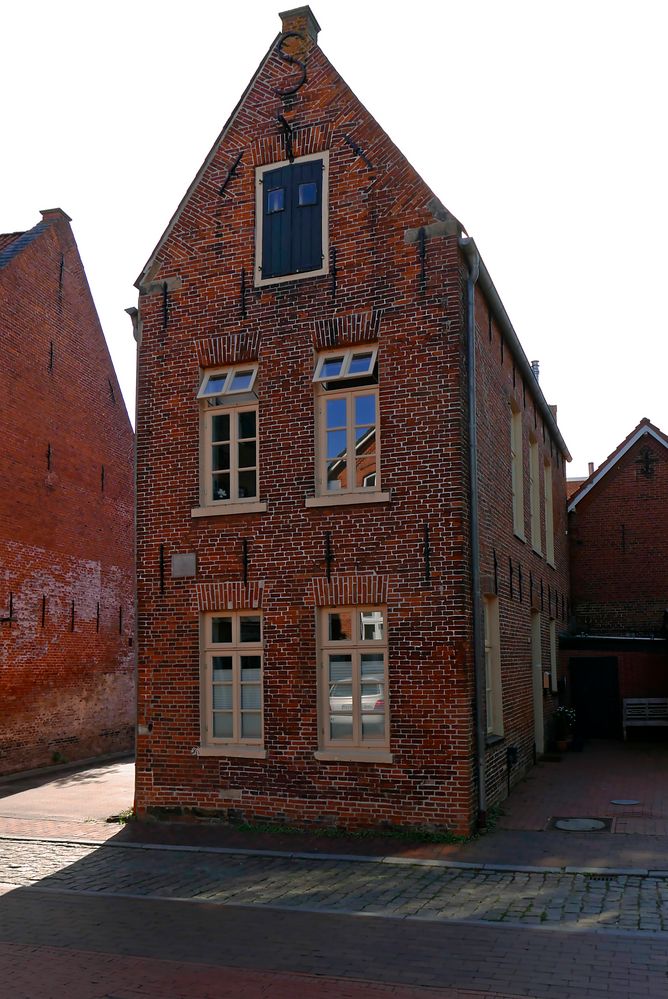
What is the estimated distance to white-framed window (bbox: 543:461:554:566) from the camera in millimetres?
19594

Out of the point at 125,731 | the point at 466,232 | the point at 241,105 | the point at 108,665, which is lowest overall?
the point at 125,731

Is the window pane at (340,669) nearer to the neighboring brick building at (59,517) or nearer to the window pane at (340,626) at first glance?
the window pane at (340,626)

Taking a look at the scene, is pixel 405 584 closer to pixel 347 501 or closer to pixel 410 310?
pixel 347 501

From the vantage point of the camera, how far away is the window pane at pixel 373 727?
37.4 feet

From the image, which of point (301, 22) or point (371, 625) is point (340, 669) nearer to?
point (371, 625)

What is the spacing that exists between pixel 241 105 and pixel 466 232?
395 cm

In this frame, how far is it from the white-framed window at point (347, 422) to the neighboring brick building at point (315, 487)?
0.03 meters


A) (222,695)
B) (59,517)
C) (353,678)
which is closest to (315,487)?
(353,678)

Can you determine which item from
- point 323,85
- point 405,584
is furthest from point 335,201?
point 405,584

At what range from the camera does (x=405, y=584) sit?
1136 cm

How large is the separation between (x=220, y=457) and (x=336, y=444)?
1.77m

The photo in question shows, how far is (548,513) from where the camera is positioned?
66.1 ft

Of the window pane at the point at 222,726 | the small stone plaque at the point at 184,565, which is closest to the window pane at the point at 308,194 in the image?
the small stone plaque at the point at 184,565

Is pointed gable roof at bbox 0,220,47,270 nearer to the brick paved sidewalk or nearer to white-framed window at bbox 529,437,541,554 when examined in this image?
white-framed window at bbox 529,437,541,554
